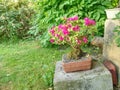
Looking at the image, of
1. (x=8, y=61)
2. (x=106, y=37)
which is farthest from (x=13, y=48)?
(x=106, y=37)

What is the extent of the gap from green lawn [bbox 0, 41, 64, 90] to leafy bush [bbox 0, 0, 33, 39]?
509mm

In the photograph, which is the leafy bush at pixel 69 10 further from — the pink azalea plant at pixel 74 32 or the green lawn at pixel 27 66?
the pink azalea plant at pixel 74 32

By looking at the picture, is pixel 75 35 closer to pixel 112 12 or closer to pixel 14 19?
pixel 112 12

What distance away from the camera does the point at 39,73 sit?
332 cm

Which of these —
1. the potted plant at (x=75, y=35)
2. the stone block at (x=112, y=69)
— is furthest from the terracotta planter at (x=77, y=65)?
the stone block at (x=112, y=69)

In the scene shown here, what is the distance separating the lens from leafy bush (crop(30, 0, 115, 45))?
414 centimetres

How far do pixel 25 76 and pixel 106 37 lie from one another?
129 centimetres

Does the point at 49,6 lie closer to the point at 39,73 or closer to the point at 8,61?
the point at 8,61

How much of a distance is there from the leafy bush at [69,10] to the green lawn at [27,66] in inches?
16.8

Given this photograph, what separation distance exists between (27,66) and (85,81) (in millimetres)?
1359

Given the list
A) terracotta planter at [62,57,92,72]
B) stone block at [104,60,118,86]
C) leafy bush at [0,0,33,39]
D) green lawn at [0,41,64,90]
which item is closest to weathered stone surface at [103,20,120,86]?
stone block at [104,60,118,86]

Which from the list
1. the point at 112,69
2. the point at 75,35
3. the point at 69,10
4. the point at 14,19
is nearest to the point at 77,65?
the point at 75,35

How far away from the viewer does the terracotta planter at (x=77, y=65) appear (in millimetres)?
2669

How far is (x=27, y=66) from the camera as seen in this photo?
3.64 m
